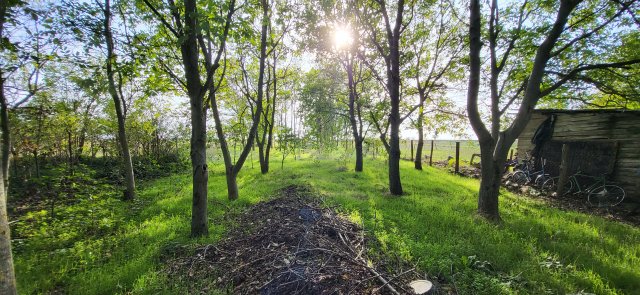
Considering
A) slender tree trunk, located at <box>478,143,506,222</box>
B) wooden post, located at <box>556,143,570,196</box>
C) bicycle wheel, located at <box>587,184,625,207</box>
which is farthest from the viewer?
wooden post, located at <box>556,143,570,196</box>

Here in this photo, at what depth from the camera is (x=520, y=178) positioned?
500 inches

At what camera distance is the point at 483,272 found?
3.75m

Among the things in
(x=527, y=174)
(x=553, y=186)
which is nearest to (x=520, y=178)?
(x=527, y=174)

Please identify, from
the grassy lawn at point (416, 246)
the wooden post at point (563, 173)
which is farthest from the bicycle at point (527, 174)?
the grassy lawn at point (416, 246)

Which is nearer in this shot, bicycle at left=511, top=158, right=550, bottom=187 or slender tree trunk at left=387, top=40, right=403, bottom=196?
slender tree trunk at left=387, top=40, right=403, bottom=196

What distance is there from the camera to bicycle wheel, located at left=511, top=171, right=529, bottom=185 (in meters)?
12.5

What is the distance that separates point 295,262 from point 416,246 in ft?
7.76

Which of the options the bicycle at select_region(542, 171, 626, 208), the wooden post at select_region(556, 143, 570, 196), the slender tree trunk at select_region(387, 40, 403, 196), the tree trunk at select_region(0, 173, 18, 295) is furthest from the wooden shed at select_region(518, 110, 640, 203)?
the tree trunk at select_region(0, 173, 18, 295)

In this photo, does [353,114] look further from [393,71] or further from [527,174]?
[527,174]

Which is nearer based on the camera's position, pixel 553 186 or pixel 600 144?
pixel 600 144

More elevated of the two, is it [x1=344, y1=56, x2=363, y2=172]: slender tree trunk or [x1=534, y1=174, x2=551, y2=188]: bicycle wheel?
[x1=344, y1=56, x2=363, y2=172]: slender tree trunk

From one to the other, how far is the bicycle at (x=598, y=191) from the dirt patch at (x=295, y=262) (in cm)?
1069

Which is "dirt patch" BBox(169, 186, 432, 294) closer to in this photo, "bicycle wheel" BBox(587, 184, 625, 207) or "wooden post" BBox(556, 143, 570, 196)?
"bicycle wheel" BBox(587, 184, 625, 207)

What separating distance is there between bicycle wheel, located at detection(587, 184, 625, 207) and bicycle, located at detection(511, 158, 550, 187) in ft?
6.73
